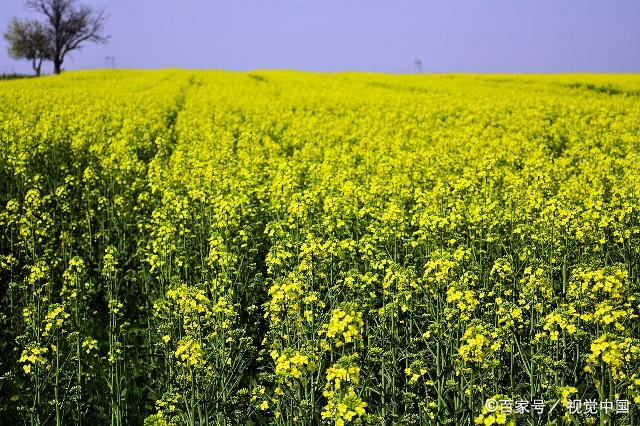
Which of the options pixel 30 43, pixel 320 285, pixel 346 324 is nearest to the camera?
pixel 346 324

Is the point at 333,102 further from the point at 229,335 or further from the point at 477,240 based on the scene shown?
the point at 229,335

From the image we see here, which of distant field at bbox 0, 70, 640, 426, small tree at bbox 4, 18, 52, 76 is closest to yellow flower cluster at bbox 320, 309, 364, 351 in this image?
distant field at bbox 0, 70, 640, 426

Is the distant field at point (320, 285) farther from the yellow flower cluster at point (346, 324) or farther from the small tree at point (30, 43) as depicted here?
the small tree at point (30, 43)

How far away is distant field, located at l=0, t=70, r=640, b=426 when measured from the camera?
15.9ft

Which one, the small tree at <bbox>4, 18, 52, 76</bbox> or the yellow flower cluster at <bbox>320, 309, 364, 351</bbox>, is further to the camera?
the small tree at <bbox>4, 18, 52, 76</bbox>

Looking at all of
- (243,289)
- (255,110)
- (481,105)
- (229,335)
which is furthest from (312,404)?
(481,105)

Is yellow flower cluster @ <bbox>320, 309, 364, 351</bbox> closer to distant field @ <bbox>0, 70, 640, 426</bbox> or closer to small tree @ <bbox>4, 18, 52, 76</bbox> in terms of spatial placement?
distant field @ <bbox>0, 70, 640, 426</bbox>

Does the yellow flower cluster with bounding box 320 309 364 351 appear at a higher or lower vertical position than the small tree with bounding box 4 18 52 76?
lower

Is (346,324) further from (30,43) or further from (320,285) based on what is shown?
(30,43)

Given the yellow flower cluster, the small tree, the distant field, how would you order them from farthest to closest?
the small tree
the distant field
the yellow flower cluster

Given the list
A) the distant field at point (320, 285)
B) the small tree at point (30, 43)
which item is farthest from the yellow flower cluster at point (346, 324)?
the small tree at point (30, 43)

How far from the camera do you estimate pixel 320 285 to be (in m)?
6.71

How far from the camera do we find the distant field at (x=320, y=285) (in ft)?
15.9

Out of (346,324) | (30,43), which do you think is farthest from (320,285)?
(30,43)
